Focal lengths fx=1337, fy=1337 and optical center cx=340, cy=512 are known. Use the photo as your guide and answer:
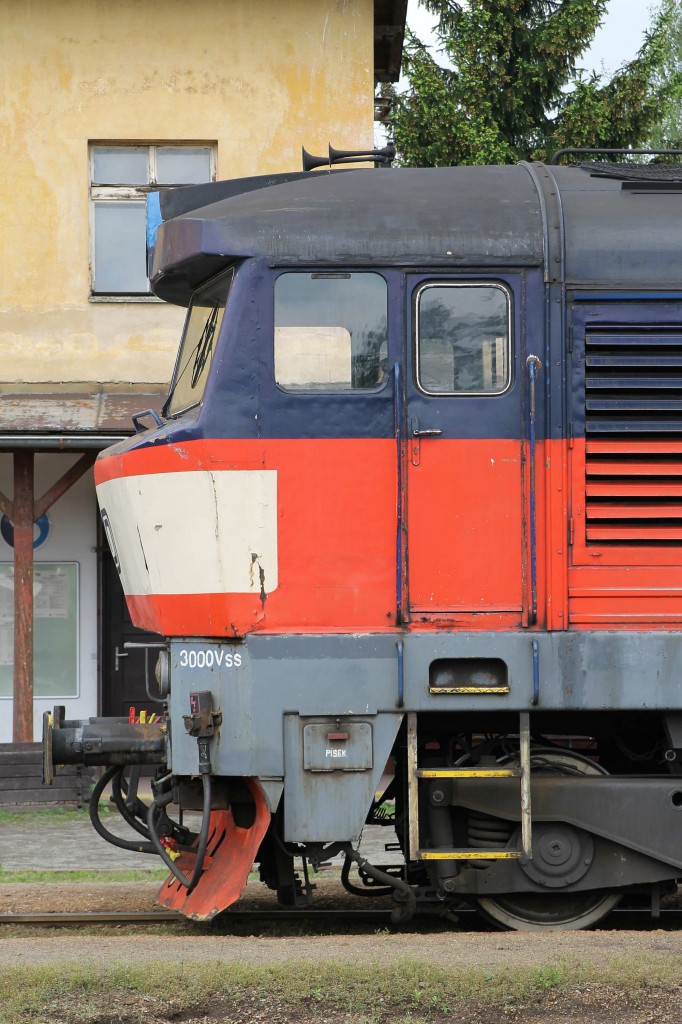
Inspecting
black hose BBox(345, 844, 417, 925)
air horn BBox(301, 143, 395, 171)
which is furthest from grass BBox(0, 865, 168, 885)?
air horn BBox(301, 143, 395, 171)

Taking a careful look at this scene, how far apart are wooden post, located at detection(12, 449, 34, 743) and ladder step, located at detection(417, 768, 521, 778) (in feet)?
24.9

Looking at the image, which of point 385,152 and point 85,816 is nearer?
point 385,152

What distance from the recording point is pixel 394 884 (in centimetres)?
633

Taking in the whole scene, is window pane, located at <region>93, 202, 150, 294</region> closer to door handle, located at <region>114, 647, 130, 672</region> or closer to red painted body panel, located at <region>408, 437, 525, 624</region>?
door handle, located at <region>114, 647, 130, 672</region>

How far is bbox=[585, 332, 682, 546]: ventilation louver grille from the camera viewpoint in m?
6.08

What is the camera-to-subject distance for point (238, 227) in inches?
240

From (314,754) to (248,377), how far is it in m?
1.71

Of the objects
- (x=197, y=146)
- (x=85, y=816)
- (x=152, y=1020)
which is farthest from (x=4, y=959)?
(x=197, y=146)

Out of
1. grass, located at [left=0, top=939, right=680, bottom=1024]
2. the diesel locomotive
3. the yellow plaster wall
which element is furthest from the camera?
the yellow plaster wall

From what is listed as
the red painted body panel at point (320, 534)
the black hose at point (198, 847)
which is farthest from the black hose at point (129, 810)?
the red painted body panel at point (320, 534)

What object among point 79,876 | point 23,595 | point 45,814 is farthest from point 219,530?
point 23,595

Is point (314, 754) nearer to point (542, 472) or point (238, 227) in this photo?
point (542, 472)

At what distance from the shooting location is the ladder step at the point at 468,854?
605cm

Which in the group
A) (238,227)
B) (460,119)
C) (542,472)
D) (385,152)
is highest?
(460,119)
